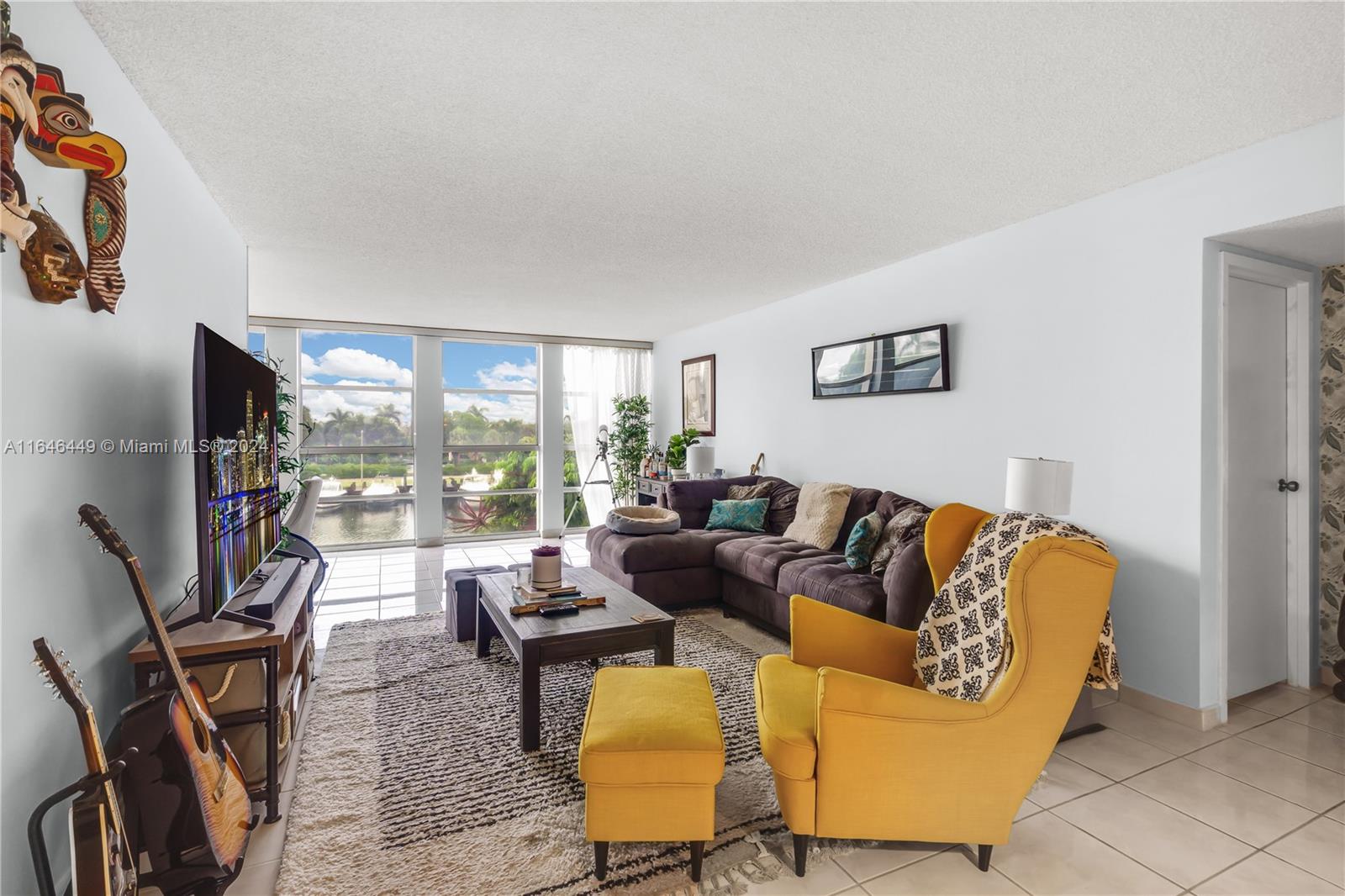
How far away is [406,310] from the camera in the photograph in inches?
247

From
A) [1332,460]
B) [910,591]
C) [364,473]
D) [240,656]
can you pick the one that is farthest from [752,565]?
[364,473]

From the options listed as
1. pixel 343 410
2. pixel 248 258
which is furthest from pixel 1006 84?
pixel 343 410

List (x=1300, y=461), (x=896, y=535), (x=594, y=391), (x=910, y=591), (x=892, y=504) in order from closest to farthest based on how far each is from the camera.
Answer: (x=910, y=591)
(x=1300, y=461)
(x=896, y=535)
(x=892, y=504)
(x=594, y=391)

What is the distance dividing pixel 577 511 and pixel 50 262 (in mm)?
6923

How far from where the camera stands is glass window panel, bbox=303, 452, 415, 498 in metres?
7.12

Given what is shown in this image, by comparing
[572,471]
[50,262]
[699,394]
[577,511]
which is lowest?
[577,511]

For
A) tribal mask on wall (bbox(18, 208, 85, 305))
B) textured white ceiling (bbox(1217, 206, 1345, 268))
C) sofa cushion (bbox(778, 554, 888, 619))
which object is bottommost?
sofa cushion (bbox(778, 554, 888, 619))

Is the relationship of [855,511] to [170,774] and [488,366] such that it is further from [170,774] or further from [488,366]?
[488,366]

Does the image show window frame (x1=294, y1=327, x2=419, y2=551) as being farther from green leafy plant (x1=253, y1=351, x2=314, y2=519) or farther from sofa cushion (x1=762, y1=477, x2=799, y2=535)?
sofa cushion (x1=762, y1=477, x2=799, y2=535)

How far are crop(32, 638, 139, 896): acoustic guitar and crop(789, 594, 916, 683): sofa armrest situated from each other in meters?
1.95

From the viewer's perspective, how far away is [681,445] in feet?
23.6

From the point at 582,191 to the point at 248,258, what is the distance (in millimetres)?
2709

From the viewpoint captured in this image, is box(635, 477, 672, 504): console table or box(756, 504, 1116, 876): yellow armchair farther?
A: box(635, 477, 672, 504): console table

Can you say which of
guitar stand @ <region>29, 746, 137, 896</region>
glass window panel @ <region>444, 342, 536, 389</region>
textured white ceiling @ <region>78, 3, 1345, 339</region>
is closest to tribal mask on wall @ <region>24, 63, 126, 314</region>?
textured white ceiling @ <region>78, 3, 1345, 339</region>
